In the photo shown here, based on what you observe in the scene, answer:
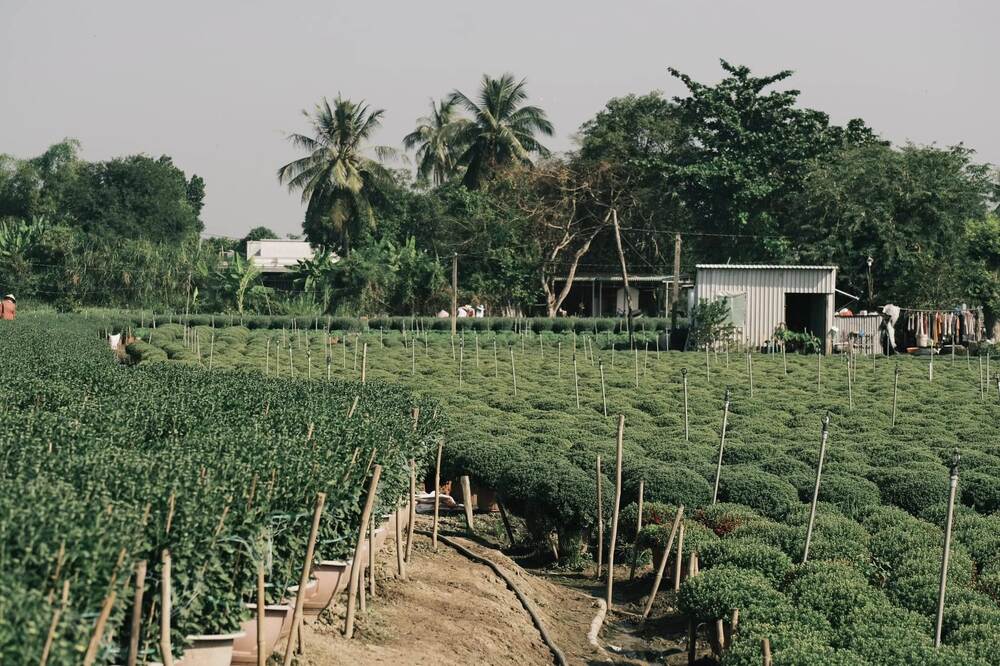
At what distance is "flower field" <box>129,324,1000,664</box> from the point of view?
35.9 feet

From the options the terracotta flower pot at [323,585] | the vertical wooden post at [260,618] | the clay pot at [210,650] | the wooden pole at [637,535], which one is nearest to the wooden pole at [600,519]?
the wooden pole at [637,535]

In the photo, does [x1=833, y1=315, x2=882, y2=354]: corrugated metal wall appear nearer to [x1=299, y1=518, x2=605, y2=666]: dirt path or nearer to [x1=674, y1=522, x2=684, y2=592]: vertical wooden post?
[x1=299, y1=518, x2=605, y2=666]: dirt path

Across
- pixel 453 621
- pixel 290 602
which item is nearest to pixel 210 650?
pixel 290 602

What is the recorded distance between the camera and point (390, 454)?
1188 cm

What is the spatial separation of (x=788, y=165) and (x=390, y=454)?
44.2 m

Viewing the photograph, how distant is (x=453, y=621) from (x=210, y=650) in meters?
4.41

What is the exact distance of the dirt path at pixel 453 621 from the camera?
1069 cm

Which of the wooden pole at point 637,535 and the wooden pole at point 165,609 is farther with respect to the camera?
the wooden pole at point 637,535

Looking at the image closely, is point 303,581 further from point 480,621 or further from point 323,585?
point 480,621

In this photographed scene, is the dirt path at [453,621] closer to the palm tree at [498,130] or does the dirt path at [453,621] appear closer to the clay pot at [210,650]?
the clay pot at [210,650]

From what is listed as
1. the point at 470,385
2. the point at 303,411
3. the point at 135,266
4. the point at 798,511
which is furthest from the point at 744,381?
the point at 135,266

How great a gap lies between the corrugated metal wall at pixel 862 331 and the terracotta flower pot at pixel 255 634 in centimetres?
3728

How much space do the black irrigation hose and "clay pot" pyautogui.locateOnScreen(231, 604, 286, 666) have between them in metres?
3.43

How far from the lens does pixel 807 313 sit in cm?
4681
